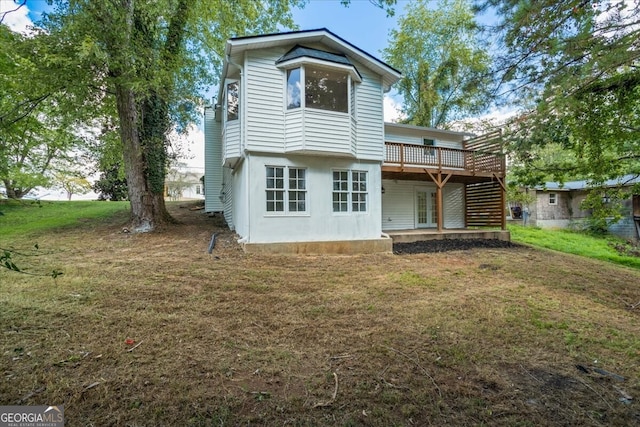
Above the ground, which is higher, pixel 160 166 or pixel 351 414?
pixel 160 166

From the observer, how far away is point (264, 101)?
8.55 metres

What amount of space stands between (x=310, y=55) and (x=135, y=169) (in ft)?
22.4

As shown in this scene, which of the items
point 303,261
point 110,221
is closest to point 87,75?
point 110,221

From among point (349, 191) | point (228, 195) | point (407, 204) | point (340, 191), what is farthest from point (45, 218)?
point (407, 204)

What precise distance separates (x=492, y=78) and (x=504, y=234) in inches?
375

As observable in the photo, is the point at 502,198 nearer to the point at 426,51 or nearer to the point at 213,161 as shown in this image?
the point at 213,161

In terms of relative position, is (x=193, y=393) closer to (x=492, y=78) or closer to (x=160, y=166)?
(x=492, y=78)

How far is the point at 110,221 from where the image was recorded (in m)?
12.3

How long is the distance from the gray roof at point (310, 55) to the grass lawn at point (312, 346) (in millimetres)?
5872

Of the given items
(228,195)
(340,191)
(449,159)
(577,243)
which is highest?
(449,159)

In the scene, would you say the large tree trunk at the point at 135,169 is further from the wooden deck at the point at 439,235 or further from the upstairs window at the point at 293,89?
the wooden deck at the point at 439,235

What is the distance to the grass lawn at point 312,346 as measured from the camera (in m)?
2.38

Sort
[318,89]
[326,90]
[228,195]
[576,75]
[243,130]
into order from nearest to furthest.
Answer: [576,75] < [243,130] < [318,89] < [326,90] < [228,195]

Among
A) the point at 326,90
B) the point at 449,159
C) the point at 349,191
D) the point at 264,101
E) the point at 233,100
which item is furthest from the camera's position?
the point at 449,159
